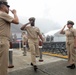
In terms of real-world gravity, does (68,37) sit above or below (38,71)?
above

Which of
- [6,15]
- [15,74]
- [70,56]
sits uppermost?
[6,15]

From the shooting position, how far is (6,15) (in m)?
3.85

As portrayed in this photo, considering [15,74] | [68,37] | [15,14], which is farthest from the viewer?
[68,37]

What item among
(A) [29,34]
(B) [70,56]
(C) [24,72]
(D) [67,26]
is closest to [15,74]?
(C) [24,72]

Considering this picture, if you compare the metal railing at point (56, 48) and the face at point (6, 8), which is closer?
the face at point (6, 8)

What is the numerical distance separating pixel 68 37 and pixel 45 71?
150cm

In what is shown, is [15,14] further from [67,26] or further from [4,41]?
[67,26]

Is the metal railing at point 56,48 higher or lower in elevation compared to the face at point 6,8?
lower

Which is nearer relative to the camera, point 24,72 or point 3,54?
point 3,54

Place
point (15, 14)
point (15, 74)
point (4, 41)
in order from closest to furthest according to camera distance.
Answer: point (4, 41), point (15, 14), point (15, 74)

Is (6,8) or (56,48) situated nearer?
(6,8)

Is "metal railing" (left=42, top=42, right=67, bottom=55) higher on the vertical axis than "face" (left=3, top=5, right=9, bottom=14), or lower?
lower

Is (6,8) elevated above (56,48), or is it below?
above

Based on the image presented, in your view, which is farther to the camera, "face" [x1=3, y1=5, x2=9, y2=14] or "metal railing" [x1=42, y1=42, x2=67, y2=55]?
"metal railing" [x1=42, y1=42, x2=67, y2=55]
